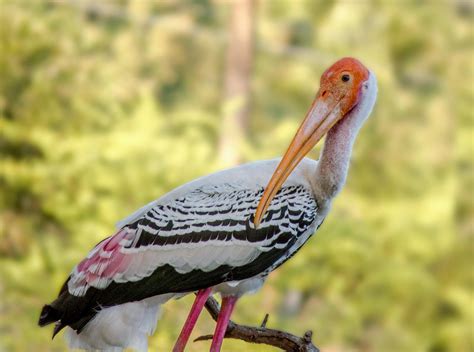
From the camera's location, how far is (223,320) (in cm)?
377

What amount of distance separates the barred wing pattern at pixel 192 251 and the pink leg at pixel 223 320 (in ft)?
0.64

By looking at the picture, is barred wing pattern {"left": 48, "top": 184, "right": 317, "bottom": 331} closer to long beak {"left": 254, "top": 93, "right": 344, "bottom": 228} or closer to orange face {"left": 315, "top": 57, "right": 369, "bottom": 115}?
long beak {"left": 254, "top": 93, "right": 344, "bottom": 228}

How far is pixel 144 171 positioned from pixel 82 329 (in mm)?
7912

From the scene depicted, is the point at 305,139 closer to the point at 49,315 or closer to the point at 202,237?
the point at 202,237

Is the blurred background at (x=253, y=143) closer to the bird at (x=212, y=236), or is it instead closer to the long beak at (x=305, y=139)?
the bird at (x=212, y=236)

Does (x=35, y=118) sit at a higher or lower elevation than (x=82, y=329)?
higher

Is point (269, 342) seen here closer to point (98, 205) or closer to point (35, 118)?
point (98, 205)

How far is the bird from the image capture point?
3.56m

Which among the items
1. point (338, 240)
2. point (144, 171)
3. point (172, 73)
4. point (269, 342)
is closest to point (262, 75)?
point (172, 73)

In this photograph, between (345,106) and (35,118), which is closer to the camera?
(345,106)

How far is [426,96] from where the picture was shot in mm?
23484

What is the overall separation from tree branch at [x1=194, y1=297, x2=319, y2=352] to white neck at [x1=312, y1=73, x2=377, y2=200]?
493 mm

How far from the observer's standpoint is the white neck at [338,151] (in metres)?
3.63

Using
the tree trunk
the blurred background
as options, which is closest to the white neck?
the blurred background
